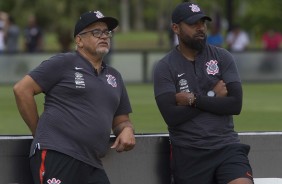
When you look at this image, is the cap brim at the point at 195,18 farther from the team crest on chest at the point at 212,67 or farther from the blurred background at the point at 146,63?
the blurred background at the point at 146,63

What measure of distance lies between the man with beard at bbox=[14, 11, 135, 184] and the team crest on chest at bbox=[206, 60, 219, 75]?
2.40 ft

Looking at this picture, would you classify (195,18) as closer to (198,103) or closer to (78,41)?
(198,103)

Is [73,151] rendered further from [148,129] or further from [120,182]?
[148,129]

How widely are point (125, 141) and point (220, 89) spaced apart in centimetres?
81

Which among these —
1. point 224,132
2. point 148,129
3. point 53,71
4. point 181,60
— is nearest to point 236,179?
point 224,132

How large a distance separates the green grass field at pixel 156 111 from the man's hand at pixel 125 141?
4.64m

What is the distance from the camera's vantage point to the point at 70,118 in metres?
7.00

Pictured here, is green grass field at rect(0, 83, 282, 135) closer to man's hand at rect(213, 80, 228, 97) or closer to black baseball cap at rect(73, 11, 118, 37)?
man's hand at rect(213, 80, 228, 97)

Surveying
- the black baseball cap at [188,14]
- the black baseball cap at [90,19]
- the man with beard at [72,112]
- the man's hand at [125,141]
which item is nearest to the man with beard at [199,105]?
the black baseball cap at [188,14]

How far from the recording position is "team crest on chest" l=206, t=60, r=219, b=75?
24.5 ft

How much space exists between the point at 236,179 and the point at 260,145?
1020mm

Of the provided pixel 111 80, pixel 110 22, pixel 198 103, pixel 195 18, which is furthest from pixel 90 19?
pixel 198 103

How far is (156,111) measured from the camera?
1609 cm

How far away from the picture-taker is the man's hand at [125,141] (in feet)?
23.7
